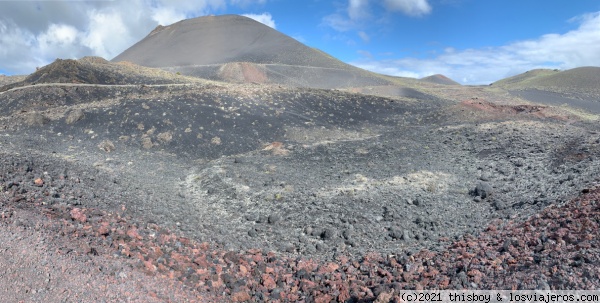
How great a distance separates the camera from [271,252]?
5980 millimetres

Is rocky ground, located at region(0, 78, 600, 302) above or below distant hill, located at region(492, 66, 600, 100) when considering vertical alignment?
below

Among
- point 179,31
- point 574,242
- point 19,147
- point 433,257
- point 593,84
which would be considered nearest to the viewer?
point 574,242

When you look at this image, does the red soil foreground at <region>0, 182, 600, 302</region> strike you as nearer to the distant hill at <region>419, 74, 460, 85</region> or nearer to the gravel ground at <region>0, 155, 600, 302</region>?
the gravel ground at <region>0, 155, 600, 302</region>

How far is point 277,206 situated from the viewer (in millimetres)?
7824

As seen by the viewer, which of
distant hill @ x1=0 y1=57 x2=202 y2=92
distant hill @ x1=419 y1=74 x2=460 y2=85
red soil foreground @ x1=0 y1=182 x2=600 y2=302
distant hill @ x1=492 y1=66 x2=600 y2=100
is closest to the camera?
red soil foreground @ x1=0 y1=182 x2=600 y2=302

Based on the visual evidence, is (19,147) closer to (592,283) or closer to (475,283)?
(475,283)

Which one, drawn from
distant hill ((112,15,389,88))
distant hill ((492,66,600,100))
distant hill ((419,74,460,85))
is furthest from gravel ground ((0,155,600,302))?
distant hill ((419,74,460,85))

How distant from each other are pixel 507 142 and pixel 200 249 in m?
10.5

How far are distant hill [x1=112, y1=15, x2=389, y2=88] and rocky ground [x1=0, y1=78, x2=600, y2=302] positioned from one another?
28828 mm

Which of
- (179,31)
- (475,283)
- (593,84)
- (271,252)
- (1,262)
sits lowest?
(271,252)

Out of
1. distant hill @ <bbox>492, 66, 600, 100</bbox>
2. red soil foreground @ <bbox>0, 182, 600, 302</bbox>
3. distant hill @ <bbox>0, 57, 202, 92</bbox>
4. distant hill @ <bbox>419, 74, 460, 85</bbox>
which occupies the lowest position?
red soil foreground @ <bbox>0, 182, 600, 302</bbox>

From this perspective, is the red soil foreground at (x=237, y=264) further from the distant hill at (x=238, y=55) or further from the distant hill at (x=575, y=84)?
the distant hill at (x=575, y=84)

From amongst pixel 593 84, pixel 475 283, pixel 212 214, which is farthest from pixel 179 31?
pixel 475 283

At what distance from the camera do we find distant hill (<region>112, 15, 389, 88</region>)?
45031 mm
